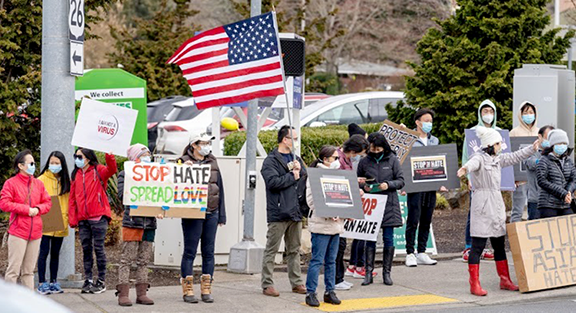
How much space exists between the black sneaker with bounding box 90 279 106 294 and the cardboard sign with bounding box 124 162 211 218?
3.89 ft

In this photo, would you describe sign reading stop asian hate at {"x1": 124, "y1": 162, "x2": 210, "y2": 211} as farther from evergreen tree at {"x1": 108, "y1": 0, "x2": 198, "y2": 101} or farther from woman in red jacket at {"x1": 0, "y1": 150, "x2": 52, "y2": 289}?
evergreen tree at {"x1": 108, "y1": 0, "x2": 198, "y2": 101}

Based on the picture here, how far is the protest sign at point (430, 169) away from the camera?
11.7 meters

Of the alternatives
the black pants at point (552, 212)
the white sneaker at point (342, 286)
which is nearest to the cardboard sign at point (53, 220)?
the white sneaker at point (342, 286)

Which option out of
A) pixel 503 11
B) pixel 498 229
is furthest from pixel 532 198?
pixel 503 11

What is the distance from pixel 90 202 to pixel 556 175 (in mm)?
5139

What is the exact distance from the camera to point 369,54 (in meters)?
42.5

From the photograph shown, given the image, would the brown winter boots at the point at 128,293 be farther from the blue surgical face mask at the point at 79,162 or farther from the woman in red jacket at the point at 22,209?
the blue surgical face mask at the point at 79,162

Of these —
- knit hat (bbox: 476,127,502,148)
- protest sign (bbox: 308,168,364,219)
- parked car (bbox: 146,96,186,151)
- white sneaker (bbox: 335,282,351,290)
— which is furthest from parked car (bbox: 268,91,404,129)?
protest sign (bbox: 308,168,364,219)

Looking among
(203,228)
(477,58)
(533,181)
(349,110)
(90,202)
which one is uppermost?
(477,58)

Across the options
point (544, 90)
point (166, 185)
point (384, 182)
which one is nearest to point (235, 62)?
point (166, 185)

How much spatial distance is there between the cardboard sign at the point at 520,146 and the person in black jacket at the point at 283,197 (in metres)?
3.41

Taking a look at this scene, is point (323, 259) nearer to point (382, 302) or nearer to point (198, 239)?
point (382, 302)

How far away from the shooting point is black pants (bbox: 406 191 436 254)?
465 inches

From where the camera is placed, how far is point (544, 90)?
559 inches
